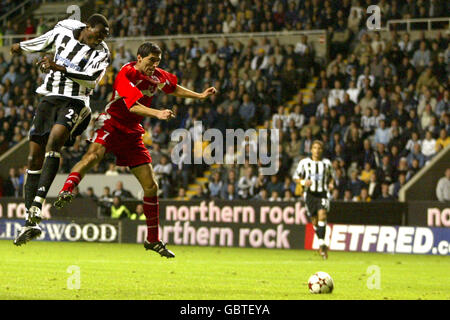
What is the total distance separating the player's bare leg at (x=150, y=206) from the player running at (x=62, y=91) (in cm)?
113

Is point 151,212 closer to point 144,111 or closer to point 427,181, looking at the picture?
point 144,111

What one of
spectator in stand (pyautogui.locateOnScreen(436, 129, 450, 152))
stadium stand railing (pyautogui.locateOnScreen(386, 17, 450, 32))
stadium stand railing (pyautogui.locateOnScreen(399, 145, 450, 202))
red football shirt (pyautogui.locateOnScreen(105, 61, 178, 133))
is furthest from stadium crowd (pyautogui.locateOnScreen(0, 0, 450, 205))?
red football shirt (pyautogui.locateOnScreen(105, 61, 178, 133))

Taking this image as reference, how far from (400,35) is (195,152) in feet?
21.8

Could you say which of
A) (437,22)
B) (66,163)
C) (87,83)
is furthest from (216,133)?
(87,83)

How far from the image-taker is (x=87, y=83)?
11438 millimetres

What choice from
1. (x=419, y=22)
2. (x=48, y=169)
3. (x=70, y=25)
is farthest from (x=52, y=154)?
(x=419, y=22)

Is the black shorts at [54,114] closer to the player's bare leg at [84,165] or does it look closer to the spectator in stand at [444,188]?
the player's bare leg at [84,165]

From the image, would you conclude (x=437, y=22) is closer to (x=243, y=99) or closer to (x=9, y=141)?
(x=243, y=99)

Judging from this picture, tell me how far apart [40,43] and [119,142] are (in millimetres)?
1671

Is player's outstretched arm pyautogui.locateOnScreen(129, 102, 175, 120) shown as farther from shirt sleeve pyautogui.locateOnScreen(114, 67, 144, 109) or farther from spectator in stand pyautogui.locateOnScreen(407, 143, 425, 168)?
spectator in stand pyautogui.locateOnScreen(407, 143, 425, 168)

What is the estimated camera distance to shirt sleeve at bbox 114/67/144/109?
1173cm

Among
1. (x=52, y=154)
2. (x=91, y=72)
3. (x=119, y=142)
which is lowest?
(x=52, y=154)

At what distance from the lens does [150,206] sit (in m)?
12.8
